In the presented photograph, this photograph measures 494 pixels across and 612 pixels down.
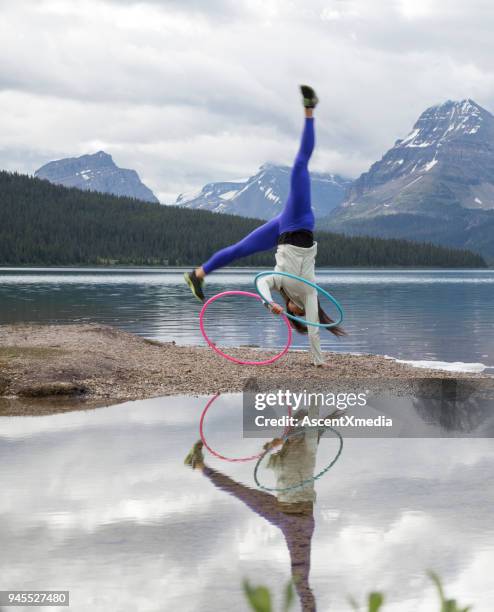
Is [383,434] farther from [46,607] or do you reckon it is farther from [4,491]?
[46,607]

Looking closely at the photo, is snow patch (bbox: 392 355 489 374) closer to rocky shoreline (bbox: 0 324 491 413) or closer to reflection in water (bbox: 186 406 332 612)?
rocky shoreline (bbox: 0 324 491 413)

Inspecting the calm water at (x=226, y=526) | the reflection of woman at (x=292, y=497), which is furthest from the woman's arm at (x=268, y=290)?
the calm water at (x=226, y=526)

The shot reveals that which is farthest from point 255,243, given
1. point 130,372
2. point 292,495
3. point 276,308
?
point 292,495

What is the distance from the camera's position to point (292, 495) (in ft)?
28.1

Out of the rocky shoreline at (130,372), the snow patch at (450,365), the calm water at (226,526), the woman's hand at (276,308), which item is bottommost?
the calm water at (226,526)

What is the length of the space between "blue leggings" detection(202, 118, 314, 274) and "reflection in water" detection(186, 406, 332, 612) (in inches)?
281

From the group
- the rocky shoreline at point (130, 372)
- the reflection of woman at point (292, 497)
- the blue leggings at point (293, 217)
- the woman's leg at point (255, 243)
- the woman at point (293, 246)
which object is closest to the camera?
the reflection of woman at point (292, 497)

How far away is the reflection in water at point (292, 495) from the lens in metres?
6.50

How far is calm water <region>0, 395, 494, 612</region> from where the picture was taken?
6.03 meters

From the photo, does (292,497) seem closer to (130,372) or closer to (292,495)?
(292,495)

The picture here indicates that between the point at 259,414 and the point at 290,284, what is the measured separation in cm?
506

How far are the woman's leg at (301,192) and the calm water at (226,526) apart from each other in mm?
7716

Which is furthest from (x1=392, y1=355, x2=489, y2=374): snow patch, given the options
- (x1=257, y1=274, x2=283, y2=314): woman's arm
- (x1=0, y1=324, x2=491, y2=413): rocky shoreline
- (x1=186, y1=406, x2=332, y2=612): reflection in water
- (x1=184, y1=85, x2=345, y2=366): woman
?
(x1=186, y1=406, x2=332, y2=612): reflection in water

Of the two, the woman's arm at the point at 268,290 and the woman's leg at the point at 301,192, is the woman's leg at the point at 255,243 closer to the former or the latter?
the woman's leg at the point at 301,192
